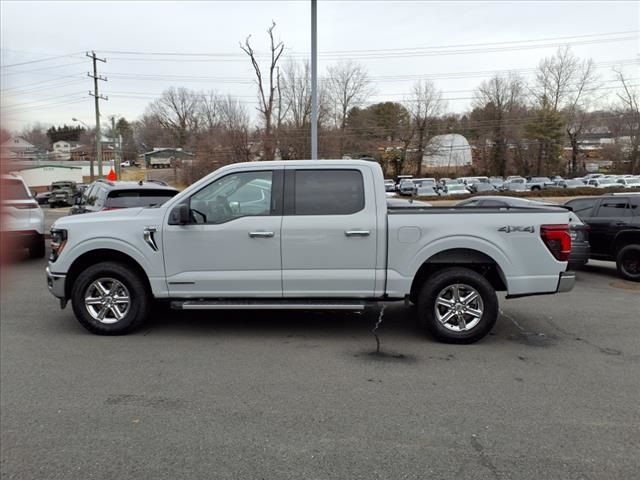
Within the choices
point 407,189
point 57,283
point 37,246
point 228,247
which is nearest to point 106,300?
point 57,283

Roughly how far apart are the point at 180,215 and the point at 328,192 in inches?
65.2

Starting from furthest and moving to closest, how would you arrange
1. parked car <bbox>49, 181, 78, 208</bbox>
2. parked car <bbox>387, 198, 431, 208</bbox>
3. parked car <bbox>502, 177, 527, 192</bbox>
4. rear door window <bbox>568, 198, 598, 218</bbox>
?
parked car <bbox>502, 177, 527, 192</bbox>, parked car <bbox>49, 181, 78, 208</bbox>, rear door window <bbox>568, 198, 598, 218</bbox>, parked car <bbox>387, 198, 431, 208</bbox>

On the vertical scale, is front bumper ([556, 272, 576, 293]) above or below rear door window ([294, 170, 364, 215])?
below

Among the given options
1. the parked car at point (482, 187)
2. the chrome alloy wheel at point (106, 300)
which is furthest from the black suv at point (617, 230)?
the parked car at point (482, 187)

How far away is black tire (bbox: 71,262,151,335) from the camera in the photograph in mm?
5562

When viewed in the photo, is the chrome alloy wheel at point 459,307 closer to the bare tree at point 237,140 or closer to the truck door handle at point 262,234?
the truck door handle at point 262,234

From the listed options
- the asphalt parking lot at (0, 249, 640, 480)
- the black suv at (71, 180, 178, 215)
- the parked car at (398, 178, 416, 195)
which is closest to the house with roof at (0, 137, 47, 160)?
the asphalt parking lot at (0, 249, 640, 480)

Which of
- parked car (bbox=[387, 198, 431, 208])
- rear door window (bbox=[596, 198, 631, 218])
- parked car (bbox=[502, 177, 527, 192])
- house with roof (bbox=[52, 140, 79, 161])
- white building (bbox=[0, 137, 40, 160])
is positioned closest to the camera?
white building (bbox=[0, 137, 40, 160])

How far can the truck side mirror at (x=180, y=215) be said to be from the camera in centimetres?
540

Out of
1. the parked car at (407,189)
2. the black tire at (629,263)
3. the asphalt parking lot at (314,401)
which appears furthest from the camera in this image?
the parked car at (407,189)

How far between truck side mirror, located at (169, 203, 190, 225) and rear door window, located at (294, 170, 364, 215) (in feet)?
3.93

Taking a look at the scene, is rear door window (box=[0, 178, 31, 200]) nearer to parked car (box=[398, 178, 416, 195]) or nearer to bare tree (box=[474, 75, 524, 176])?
parked car (box=[398, 178, 416, 195])

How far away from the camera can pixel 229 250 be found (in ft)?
17.9

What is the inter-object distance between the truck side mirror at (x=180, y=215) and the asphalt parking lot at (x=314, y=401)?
1321 millimetres
